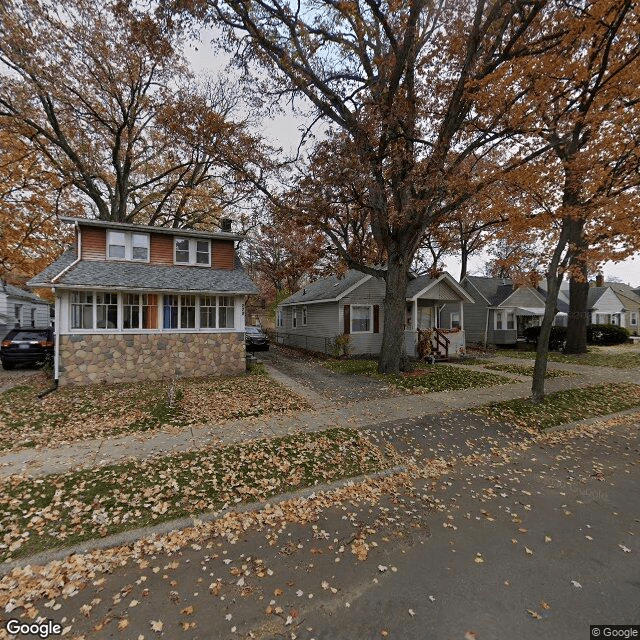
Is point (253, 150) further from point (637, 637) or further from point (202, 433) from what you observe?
point (637, 637)

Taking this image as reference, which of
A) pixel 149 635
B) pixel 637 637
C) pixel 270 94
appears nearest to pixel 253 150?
pixel 270 94

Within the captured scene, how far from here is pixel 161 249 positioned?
13.1 metres

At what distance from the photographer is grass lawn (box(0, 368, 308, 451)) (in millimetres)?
6727

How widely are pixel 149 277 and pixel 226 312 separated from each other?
305cm

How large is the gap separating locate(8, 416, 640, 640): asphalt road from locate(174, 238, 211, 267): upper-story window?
1187 centimetres

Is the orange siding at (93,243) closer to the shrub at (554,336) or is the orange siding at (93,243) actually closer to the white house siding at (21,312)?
the white house siding at (21,312)

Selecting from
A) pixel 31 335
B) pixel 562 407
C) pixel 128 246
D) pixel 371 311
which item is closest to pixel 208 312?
pixel 128 246

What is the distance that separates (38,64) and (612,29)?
19932 mm

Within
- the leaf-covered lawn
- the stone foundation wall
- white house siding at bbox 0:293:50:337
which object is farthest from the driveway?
white house siding at bbox 0:293:50:337

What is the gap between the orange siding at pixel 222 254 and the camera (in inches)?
550

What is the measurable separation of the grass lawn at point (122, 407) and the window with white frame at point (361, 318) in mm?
7960

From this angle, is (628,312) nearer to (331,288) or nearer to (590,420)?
(331,288)

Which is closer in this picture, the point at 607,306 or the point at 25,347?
the point at 25,347

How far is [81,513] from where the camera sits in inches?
161
